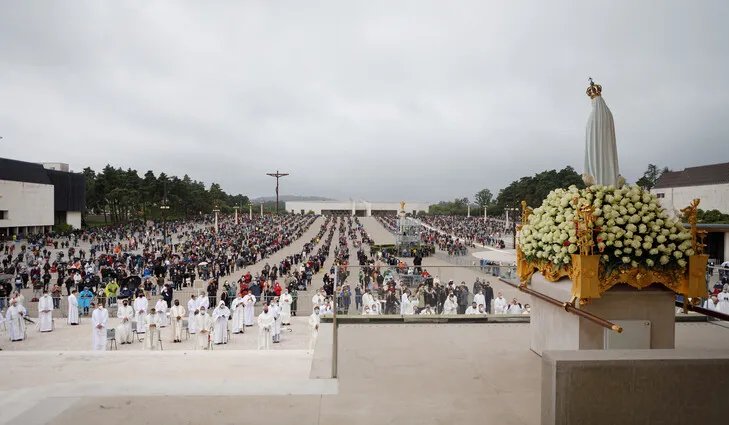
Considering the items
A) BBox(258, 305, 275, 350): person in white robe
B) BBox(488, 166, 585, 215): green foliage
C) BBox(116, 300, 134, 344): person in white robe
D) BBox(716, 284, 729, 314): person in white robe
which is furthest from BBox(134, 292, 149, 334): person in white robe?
BBox(488, 166, 585, 215): green foliage

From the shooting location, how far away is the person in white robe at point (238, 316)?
1530cm

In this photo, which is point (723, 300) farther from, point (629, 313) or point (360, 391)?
point (360, 391)

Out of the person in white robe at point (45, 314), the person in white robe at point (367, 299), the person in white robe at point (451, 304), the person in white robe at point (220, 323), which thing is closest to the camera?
the person in white robe at point (367, 299)

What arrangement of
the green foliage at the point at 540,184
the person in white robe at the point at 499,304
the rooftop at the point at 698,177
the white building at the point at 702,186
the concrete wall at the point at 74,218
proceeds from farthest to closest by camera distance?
the green foliage at the point at 540,184, the concrete wall at the point at 74,218, the rooftop at the point at 698,177, the white building at the point at 702,186, the person in white robe at the point at 499,304

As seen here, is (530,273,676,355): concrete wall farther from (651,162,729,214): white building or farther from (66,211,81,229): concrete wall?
(66,211,81,229): concrete wall

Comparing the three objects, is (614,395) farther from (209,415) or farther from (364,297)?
(364,297)

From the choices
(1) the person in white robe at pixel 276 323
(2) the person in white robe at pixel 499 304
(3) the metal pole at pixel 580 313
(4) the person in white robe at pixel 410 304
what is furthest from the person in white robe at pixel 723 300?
(1) the person in white robe at pixel 276 323

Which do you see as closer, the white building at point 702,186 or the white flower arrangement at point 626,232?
the white flower arrangement at point 626,232

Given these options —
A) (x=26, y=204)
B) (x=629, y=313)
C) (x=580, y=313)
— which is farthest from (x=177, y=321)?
(x=26, y=204)

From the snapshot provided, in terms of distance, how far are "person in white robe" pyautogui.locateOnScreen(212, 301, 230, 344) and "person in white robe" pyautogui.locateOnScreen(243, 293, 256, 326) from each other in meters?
1.58

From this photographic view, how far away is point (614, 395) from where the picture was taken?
307 centimetres

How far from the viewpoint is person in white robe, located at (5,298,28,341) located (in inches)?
554

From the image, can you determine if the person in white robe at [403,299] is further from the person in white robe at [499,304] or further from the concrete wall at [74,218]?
the concrete wall at [74,218]

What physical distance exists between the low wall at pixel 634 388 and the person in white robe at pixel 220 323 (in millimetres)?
12347
